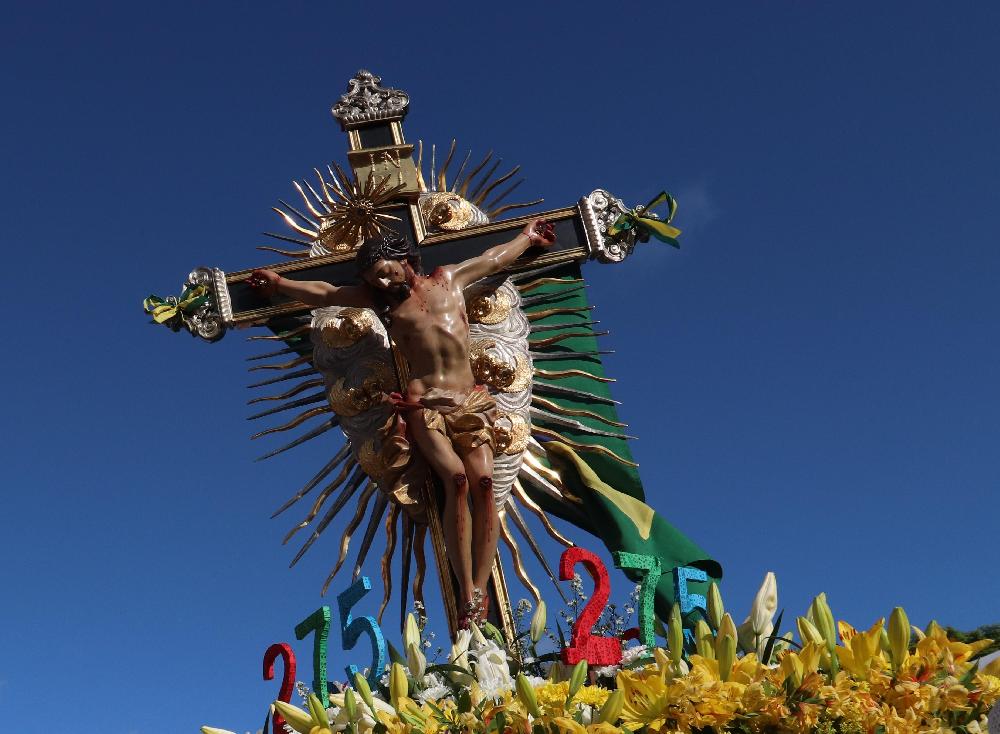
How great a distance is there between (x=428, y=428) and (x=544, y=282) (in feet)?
5.69

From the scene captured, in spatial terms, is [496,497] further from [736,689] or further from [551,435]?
[736,689]

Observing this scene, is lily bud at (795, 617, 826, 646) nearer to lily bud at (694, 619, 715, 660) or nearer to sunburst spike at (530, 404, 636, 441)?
lily bud at (694, 619, 715, 660)

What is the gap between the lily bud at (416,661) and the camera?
4.39 metres

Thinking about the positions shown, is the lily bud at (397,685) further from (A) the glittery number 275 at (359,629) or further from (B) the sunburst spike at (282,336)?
(B) the sunburst spike at (282,336)

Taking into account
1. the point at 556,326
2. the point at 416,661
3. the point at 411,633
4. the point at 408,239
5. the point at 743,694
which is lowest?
the point at 743,694

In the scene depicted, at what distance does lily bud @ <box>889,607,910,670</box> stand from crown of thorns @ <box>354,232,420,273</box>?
4.12 m

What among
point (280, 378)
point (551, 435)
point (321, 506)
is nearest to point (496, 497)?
point (551, 435)

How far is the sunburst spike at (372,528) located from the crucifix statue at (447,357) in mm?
12

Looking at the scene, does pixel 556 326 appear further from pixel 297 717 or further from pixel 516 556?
pixel 297 717

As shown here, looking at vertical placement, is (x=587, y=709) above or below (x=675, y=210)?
below

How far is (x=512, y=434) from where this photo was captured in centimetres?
771

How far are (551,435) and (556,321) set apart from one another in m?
0.87

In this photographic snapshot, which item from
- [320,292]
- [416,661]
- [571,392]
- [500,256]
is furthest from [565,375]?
[416,661]

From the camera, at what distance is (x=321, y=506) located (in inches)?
307
